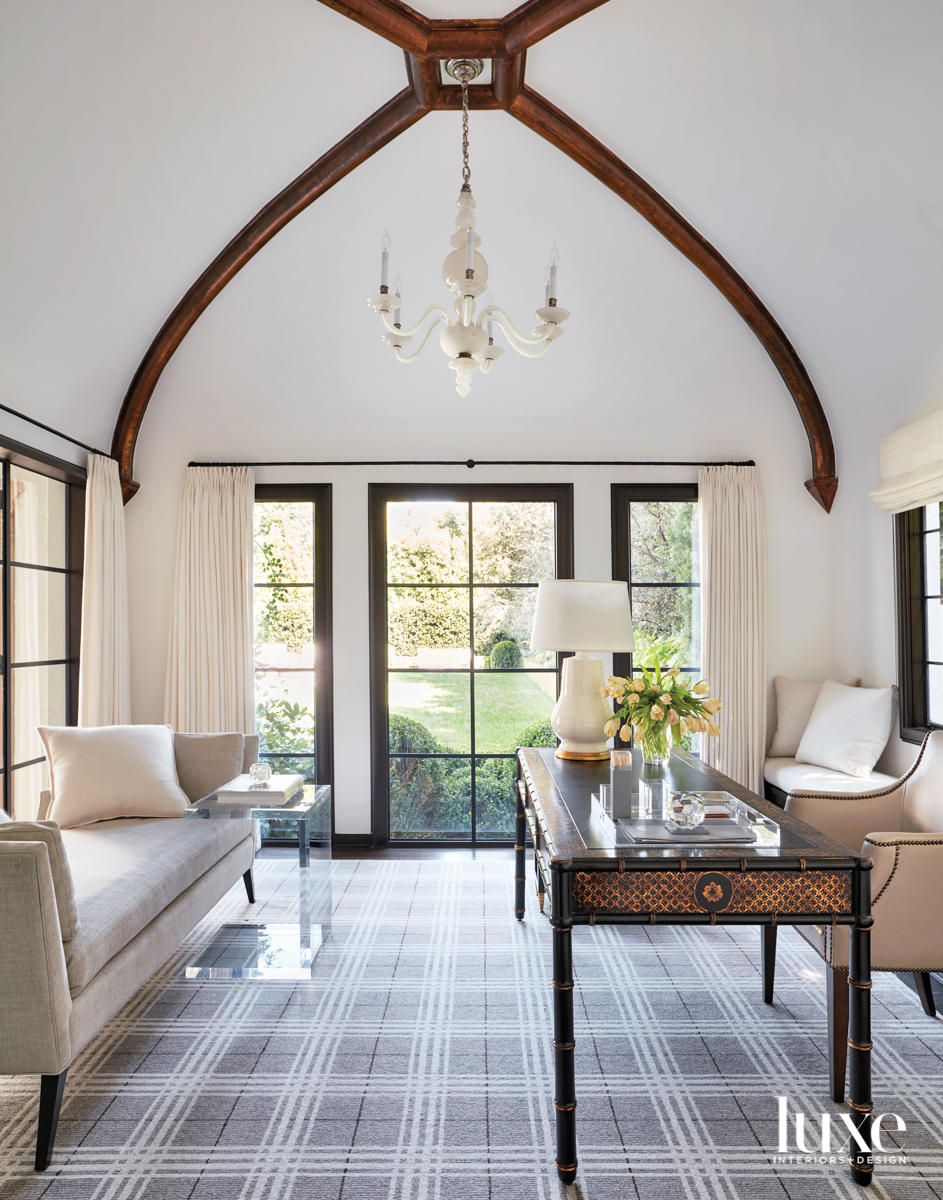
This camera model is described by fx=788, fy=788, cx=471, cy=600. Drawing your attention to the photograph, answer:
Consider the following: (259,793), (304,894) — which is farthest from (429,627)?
(304,894)

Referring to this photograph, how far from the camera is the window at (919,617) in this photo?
3.88 meters

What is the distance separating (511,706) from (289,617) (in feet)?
4.74

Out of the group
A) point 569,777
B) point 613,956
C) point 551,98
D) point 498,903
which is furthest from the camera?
point 498,903

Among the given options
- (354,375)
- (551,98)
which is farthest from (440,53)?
(354,375)

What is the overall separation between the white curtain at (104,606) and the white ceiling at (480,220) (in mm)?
345

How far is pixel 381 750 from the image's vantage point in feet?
15.5

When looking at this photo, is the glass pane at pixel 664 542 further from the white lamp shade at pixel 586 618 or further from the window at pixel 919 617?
the white lamp shade at pixel 586 618

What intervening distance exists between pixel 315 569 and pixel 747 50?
10.7 feet

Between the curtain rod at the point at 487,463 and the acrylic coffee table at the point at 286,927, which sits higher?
the curtain rod at the point at 487,463

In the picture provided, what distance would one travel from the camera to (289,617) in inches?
188

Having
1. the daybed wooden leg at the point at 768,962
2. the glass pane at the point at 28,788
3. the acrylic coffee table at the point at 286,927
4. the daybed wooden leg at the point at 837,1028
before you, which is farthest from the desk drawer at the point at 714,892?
the glass pane at the point at 28,788

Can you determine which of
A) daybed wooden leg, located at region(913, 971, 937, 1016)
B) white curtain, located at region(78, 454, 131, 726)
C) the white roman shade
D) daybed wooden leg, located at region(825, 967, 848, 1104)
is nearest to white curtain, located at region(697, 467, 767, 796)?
the white roman shade

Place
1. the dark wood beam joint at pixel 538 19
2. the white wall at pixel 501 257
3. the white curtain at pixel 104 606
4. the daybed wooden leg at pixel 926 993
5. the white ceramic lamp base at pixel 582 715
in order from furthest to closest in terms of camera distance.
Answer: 1. the white curtain at pixel 104 606
2. the white ceramic lamp base at pixel 582 715
3. the white wall at pixel 501 257
4. the dark wood beam joint at pixel 538 19
5. the daybed wooden leg at pixel 926 993

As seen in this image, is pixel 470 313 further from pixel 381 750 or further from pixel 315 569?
pixel 381 750
